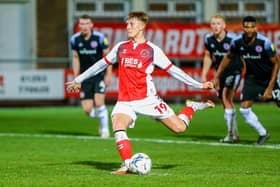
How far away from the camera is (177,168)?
13758 mm

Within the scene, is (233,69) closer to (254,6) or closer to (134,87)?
(134,87)

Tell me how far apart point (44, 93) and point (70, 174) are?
1960 cm

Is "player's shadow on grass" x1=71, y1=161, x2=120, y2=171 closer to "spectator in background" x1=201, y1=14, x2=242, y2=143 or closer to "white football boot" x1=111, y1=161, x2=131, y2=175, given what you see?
"white football boot" x1=111, y1=161, x2=131, y2=175

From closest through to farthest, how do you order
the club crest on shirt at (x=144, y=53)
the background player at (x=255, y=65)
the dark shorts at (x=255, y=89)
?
1. the club crest on shirt at (x=144, y=53)
2. the background player at (x=255, y=65)
3. the dark shorts at (x=255, y=89)

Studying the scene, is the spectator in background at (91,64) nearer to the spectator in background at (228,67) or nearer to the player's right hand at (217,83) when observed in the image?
the spectator in background at (228,67)

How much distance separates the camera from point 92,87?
20391mm

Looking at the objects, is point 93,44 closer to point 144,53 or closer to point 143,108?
point 144,53

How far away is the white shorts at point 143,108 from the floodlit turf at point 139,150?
0.71m

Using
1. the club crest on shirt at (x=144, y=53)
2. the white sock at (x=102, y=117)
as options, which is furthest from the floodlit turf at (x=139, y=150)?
the club crest on shirt at (x=144, y=53)

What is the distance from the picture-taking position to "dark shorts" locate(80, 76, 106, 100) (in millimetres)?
20297

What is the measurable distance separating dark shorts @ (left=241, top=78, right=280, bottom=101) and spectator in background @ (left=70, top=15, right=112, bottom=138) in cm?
332

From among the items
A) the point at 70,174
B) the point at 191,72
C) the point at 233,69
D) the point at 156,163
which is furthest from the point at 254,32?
the point at 191,72

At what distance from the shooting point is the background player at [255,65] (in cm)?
1728

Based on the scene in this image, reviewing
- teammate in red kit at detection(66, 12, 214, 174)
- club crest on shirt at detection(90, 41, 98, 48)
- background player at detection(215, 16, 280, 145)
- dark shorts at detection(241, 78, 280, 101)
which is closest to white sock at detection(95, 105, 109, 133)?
club crest on shirt at detection(90, 41, 98, 48)
